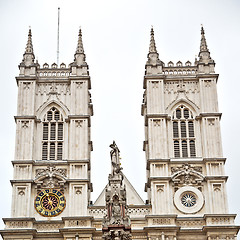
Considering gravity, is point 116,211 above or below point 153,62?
below

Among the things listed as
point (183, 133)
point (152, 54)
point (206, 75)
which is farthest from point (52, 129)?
point (206, 75)

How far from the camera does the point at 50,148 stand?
41969 mm

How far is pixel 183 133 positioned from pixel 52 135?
7.77 meters

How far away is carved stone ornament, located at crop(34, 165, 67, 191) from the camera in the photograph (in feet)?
134

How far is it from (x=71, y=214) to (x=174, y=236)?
582 centimetres

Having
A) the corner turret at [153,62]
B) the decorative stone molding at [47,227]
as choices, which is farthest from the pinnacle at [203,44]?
the decorative stone molding at [47,227]

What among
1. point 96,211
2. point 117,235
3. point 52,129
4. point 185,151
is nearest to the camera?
point 117,235

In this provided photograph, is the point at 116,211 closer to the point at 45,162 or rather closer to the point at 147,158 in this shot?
the point at 45,162

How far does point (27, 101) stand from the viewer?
4288cm

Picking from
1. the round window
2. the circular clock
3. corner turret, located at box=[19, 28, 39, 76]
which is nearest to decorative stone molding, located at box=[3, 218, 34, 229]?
the circular clock

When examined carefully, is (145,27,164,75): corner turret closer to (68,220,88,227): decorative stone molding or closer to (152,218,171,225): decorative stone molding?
(152,218,171,225): decorative stone molding

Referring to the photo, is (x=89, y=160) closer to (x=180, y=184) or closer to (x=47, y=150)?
(x=47, y=150)

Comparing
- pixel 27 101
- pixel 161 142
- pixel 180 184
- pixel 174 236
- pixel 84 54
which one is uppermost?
pixel 84 54

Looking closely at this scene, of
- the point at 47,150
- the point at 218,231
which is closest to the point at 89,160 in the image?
the point at 47,150
